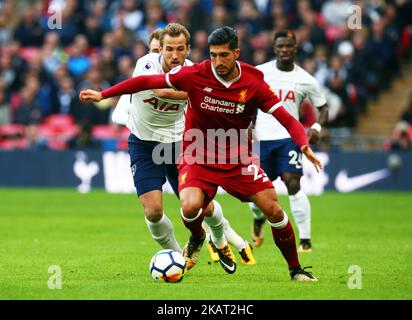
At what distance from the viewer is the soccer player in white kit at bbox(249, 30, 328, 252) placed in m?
13.3

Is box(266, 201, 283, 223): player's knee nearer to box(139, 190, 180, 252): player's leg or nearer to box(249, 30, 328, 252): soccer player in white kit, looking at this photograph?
box(139, 190, 180, 252): player's leg

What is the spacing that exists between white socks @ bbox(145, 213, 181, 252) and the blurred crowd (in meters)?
13.0

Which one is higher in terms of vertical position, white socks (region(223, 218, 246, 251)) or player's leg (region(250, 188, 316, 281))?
player's leg (region(250, 188, 316, 281))

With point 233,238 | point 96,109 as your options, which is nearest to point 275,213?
point 233,238

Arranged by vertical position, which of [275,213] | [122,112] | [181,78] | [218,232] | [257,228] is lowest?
[257,228]

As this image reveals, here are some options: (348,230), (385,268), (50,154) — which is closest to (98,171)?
(50,154)

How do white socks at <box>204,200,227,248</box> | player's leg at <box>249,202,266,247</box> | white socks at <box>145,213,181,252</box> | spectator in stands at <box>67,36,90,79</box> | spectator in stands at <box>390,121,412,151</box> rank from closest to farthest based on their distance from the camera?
white socks at <box>145,213,181,252</box>, white socks at <box>204,200,227,248</box>, player's leg at <box>249,202,266,247</box>, spectator in stands at <box>390,121,412,151</box>, spectator in stands at <box>67,36,90,79</box>

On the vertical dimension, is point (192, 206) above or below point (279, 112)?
below

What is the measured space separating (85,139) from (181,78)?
14888 mm

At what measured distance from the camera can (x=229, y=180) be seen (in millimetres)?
9719

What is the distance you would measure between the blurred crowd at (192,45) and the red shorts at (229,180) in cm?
1369

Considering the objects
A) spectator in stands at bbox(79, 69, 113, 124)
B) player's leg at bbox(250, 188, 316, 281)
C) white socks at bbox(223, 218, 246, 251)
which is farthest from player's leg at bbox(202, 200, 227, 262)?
spectator in stands at bbox(79, 69, 113, 124)

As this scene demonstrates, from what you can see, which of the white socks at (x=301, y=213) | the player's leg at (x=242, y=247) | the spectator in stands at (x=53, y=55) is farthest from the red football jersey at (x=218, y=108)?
the spectator in stands at (x=53, y=55)

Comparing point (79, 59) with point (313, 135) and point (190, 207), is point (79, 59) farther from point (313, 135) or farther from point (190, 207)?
point (190, 207)
